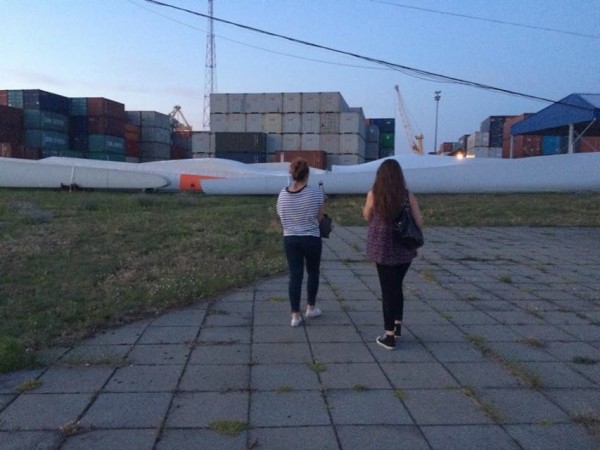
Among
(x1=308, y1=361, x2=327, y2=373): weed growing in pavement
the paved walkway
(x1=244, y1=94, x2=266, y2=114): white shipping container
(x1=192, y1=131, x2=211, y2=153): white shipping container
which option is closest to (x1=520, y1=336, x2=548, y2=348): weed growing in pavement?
the paved walkway

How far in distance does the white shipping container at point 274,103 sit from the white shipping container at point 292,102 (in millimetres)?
284

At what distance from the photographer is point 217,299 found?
5.97 m

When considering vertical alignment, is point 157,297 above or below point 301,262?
below

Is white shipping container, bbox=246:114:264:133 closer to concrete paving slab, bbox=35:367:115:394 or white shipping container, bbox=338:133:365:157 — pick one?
white shipping container, bbox=338:133:365:157

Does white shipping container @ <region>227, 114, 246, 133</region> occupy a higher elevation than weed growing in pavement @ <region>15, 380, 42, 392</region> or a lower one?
higher

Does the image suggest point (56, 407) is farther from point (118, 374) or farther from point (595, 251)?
point (595, 251)

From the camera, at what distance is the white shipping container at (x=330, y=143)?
115 feet

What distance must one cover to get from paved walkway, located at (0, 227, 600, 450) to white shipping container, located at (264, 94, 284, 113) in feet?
104

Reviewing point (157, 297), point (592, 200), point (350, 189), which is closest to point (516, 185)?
point (592, 200)

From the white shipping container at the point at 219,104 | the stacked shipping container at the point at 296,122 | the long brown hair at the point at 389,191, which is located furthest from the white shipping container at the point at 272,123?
the long brown hair at the point at 389,191

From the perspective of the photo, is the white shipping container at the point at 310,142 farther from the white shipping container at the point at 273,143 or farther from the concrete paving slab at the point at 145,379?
the concrete paving slab at the point at 145,379

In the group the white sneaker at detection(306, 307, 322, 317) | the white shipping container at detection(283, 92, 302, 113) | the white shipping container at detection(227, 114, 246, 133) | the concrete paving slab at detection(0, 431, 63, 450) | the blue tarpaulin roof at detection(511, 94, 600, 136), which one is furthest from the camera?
the white shipping container at detection(227, 114, 246, 133)

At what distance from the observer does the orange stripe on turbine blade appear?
2170 centimetres

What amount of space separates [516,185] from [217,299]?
1692 centimetres
